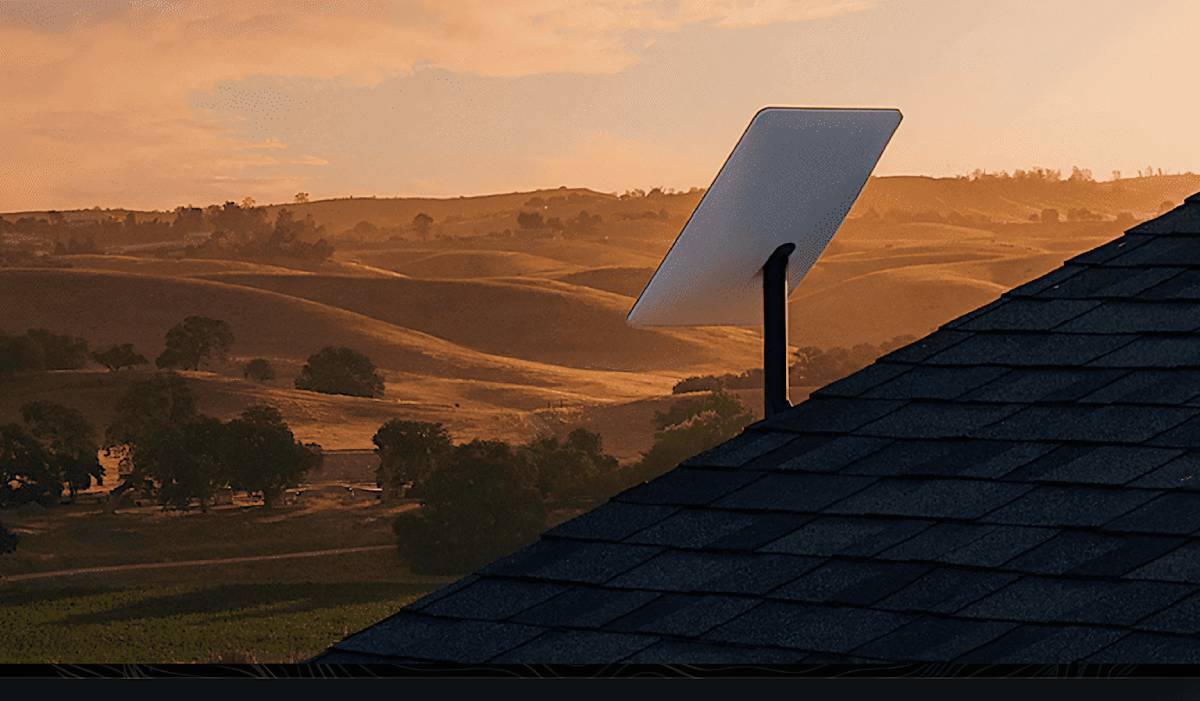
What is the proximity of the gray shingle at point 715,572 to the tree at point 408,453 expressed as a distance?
4732 centimetres

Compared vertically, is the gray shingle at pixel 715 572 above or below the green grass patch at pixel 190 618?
above

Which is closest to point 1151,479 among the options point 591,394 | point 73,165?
point 591,394

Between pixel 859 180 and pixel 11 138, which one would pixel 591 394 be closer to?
pixel 11 138

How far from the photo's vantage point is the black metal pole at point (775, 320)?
18.1 feet

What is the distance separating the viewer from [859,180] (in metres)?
5.54

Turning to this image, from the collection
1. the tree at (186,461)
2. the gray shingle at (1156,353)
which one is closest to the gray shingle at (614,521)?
the gray shingle at (1156,353)

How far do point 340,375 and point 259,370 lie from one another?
10.7 ft

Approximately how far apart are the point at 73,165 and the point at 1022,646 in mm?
65467

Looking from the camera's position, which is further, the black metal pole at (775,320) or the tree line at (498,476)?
the tree line at (498,476)

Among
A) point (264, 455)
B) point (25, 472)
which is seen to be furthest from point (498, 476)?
point (25, 472)

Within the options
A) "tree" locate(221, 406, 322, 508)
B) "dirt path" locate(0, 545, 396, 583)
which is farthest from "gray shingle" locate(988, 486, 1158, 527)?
"tree" locate(221, 406, 322, 508)

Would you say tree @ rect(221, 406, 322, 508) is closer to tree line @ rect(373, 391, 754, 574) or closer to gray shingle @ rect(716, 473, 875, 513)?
tree line @ rect(373, 391, 754, 574)

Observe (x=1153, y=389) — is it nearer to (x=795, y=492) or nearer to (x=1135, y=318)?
(x=1135, y=318)

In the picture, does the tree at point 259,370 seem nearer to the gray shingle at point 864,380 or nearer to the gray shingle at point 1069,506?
the gray shingle at point 864,380
